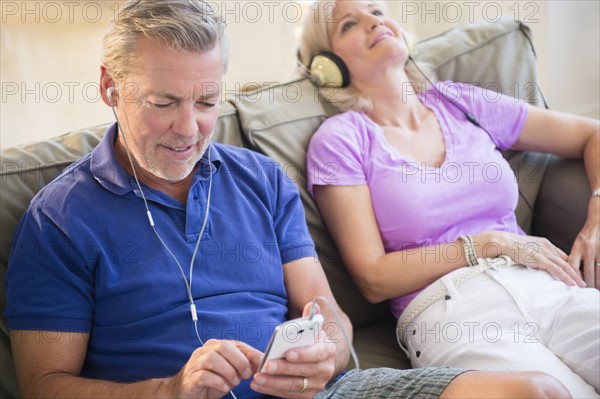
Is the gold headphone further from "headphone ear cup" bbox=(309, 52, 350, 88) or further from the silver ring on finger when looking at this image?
the silver ring on finger

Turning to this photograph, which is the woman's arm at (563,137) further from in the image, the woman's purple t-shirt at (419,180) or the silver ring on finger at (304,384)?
the silver ring on finger at (304,384)

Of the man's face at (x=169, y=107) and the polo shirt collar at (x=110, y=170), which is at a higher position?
the man's face at (x=169, y=107)

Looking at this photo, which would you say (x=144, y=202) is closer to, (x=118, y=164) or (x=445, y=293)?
(x=118, y=164)

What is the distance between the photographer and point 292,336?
3.34 ft

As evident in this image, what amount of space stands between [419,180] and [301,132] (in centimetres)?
30

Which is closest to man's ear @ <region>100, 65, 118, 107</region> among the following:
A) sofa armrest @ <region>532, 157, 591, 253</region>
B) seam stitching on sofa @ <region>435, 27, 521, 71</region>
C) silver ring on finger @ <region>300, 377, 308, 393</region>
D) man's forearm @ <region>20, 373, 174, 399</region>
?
man's forearm @ <region>20, 373, 174, 399</region>

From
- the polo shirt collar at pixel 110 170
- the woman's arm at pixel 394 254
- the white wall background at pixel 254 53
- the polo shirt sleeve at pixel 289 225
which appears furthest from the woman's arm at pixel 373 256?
the white wall background at pixel 254 53

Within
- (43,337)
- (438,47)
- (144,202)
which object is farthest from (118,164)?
(438,47)

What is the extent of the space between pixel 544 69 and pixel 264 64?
3.91 ft

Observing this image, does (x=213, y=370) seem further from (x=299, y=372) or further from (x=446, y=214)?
(x=446, y=214)

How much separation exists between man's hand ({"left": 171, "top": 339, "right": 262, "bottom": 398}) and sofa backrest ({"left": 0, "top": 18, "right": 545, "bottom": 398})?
43cm

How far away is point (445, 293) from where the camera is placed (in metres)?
1.48

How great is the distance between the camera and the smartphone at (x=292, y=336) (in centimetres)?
99

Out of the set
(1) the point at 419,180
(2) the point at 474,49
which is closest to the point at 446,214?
(1) the point at 419,180
